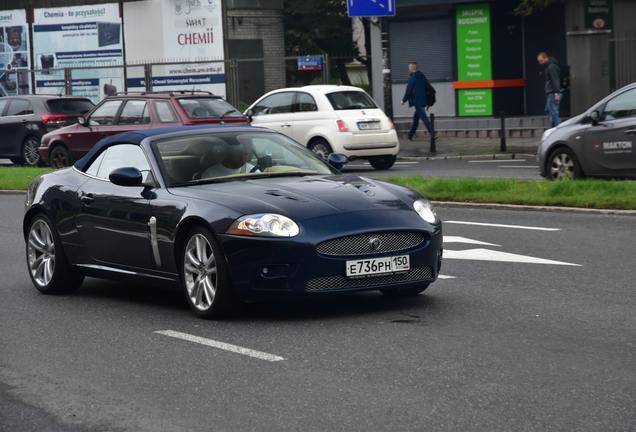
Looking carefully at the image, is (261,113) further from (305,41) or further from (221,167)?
(305,41)

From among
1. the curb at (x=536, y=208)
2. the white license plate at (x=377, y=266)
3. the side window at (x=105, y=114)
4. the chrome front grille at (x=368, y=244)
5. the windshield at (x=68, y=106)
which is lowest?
the curb at (x=536, y=208)

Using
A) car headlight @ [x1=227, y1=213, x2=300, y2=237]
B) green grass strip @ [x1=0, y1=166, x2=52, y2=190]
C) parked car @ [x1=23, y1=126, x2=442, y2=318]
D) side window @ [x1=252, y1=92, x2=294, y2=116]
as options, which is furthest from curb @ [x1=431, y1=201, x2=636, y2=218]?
green grass strip @ [x1=0, y1=166, x2=52, y2=190]

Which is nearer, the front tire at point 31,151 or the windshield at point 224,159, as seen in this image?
the windshield at point 224,159

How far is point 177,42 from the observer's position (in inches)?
1544

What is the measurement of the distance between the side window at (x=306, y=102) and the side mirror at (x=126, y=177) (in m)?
13.9

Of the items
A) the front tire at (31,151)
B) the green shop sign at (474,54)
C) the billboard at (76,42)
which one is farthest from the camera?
the billboard at (76,42)

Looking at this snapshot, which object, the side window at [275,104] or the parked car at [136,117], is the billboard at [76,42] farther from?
the side window at [275,104]

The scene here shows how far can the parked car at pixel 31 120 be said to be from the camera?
26.9m

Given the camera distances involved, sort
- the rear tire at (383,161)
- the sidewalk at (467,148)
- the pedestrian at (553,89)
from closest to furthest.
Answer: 1. the rear tire at (383,161)
2. the sidewalk at (467,148)
3. the pedestrian at (553,89)

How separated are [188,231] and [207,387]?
86.6 inches

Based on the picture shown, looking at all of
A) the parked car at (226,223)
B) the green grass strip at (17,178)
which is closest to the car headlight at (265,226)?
the parked car at (226,223)

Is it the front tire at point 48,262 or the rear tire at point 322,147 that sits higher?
the rear tire at point 322,147

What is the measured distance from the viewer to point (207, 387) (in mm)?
5891

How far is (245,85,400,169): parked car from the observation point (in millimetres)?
21641
